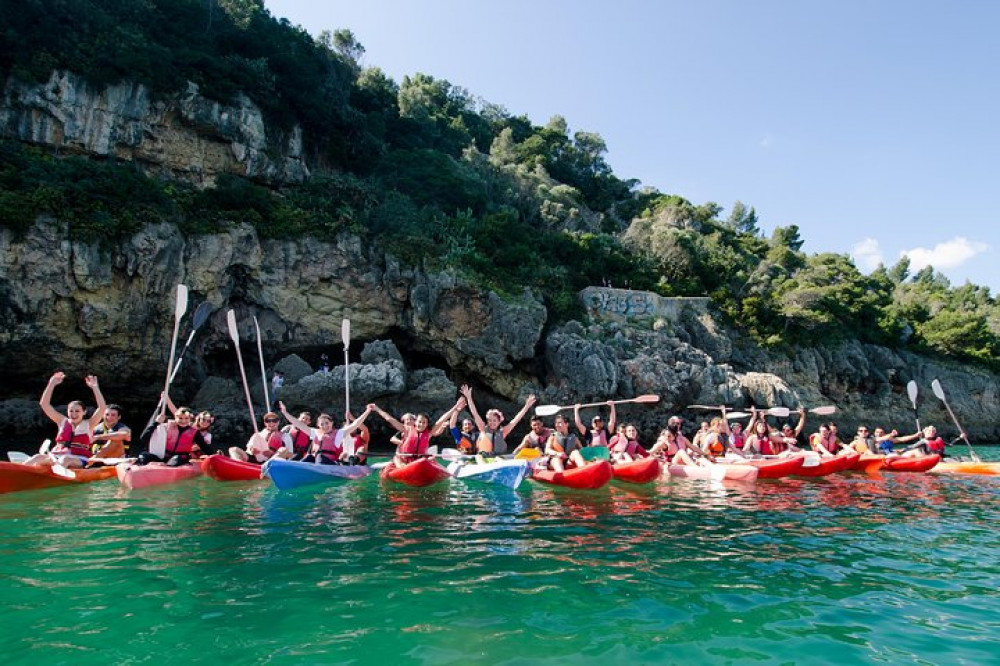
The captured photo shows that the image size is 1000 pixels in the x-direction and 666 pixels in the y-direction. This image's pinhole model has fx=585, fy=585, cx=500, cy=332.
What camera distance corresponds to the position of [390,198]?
27.9 m

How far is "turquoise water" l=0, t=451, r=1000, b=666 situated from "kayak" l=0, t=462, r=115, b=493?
71cm

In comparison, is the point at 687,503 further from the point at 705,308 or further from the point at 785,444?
the point at 705,308

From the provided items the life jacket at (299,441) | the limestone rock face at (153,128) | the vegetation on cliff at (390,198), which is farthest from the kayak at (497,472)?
the limestone rock face at (153,128)

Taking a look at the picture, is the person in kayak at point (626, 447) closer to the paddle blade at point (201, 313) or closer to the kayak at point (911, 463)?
the kayak at point (911, 463)

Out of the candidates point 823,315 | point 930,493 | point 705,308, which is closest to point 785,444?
point 930,493

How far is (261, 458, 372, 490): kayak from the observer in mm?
8977

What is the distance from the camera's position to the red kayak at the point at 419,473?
941 cm

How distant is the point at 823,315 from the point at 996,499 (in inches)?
1018

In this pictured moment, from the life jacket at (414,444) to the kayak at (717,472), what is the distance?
484cm

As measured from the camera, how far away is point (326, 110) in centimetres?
2880

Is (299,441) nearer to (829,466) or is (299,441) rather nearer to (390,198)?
(829,466)

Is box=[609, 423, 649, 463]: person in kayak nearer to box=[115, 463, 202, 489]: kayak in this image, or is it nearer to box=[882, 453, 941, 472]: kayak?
box=[882, 453, 941, 472]: kayak

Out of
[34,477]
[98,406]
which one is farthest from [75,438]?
[34,477]

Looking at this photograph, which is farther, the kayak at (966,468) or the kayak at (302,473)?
the kayak at (966,468)
